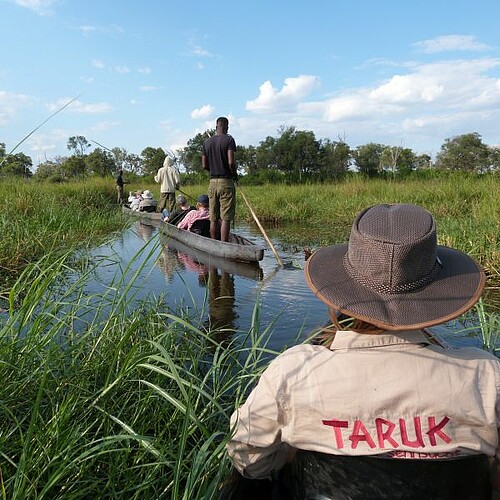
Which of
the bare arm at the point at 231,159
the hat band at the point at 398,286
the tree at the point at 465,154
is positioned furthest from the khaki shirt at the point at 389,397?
the tree at the point at 465,154

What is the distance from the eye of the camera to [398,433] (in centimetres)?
108

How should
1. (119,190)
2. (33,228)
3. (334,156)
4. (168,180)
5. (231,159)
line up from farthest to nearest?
(334,156), (119,190), (168,180), (231,159), (33,228)

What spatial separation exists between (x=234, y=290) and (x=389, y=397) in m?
4.59

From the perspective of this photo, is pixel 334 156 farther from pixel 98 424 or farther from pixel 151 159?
pixel 98 424

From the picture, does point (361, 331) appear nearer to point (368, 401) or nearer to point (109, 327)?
point (368, 401)

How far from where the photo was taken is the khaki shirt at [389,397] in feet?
3.50

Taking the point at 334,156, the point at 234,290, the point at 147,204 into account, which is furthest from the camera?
the point at 334,156

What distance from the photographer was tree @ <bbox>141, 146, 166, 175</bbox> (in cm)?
5006

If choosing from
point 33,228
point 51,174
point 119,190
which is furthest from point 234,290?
point 51,174

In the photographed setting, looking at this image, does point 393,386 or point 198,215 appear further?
point 198,215

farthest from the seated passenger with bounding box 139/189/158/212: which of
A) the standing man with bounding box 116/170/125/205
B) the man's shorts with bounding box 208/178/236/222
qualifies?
the man's shorts with bounding box 208/178/236/222

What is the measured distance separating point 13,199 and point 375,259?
7.57 m

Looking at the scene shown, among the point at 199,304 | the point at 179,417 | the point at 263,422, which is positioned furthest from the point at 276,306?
the point at 263,422

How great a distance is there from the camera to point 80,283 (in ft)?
8.46
